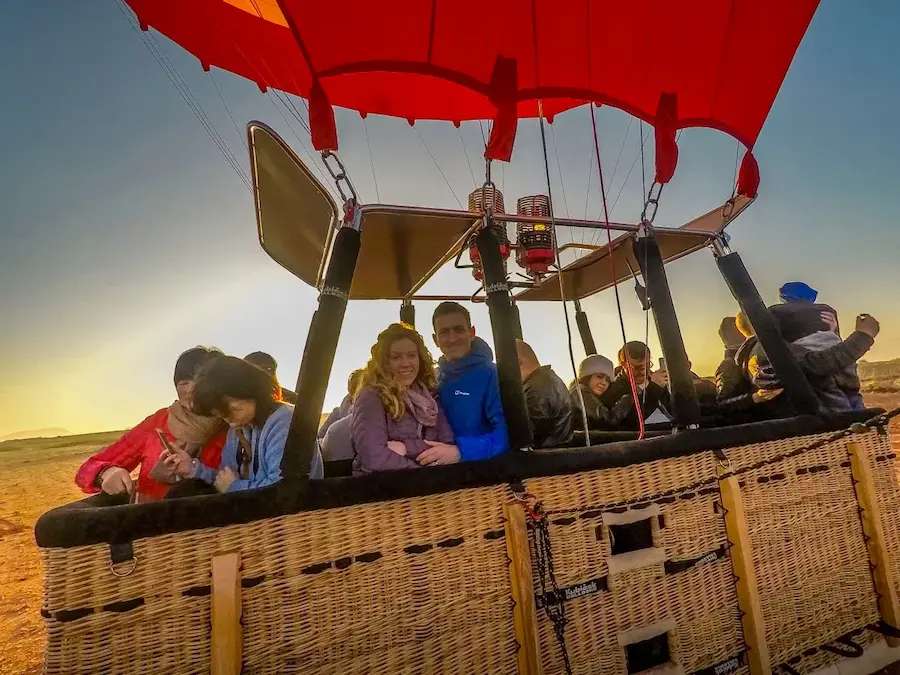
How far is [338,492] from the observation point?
158cm

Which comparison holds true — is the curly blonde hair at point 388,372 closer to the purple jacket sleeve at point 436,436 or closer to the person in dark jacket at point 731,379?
the purple jacket sleeve at point 436,436

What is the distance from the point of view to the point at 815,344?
2842mm

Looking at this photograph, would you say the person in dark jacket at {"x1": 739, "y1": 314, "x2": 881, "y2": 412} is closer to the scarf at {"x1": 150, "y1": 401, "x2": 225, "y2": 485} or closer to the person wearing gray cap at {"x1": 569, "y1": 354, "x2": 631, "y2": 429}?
the person wearing gray cap at {"x1": 569, "y1": 354, "x2": 631, "y2": 429}

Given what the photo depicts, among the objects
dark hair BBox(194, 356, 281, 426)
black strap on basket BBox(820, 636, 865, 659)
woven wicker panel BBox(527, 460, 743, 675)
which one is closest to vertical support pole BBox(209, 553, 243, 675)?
dark hair BBox(194, 356, 281, 426)

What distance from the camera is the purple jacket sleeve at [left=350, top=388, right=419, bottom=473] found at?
1791 mm

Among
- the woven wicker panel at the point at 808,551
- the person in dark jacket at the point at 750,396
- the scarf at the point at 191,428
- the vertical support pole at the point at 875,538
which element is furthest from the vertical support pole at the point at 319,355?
the vertical support pole at the point at 875,538

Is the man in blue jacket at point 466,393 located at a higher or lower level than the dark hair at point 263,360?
lower

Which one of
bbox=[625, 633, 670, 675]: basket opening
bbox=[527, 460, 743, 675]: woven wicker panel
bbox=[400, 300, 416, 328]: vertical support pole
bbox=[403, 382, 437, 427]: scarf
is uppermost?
bbox=[400, 300, 416, 328]: vertical support pole

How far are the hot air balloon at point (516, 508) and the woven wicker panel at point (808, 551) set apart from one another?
13 mm

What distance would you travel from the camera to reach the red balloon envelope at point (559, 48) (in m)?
1.93

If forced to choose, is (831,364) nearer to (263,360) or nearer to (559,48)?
(559,48)

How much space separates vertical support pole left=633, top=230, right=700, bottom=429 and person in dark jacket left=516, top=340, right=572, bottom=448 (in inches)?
24.8

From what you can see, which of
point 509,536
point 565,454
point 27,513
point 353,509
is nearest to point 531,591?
point 509,536

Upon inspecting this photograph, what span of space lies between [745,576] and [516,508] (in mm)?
1285
